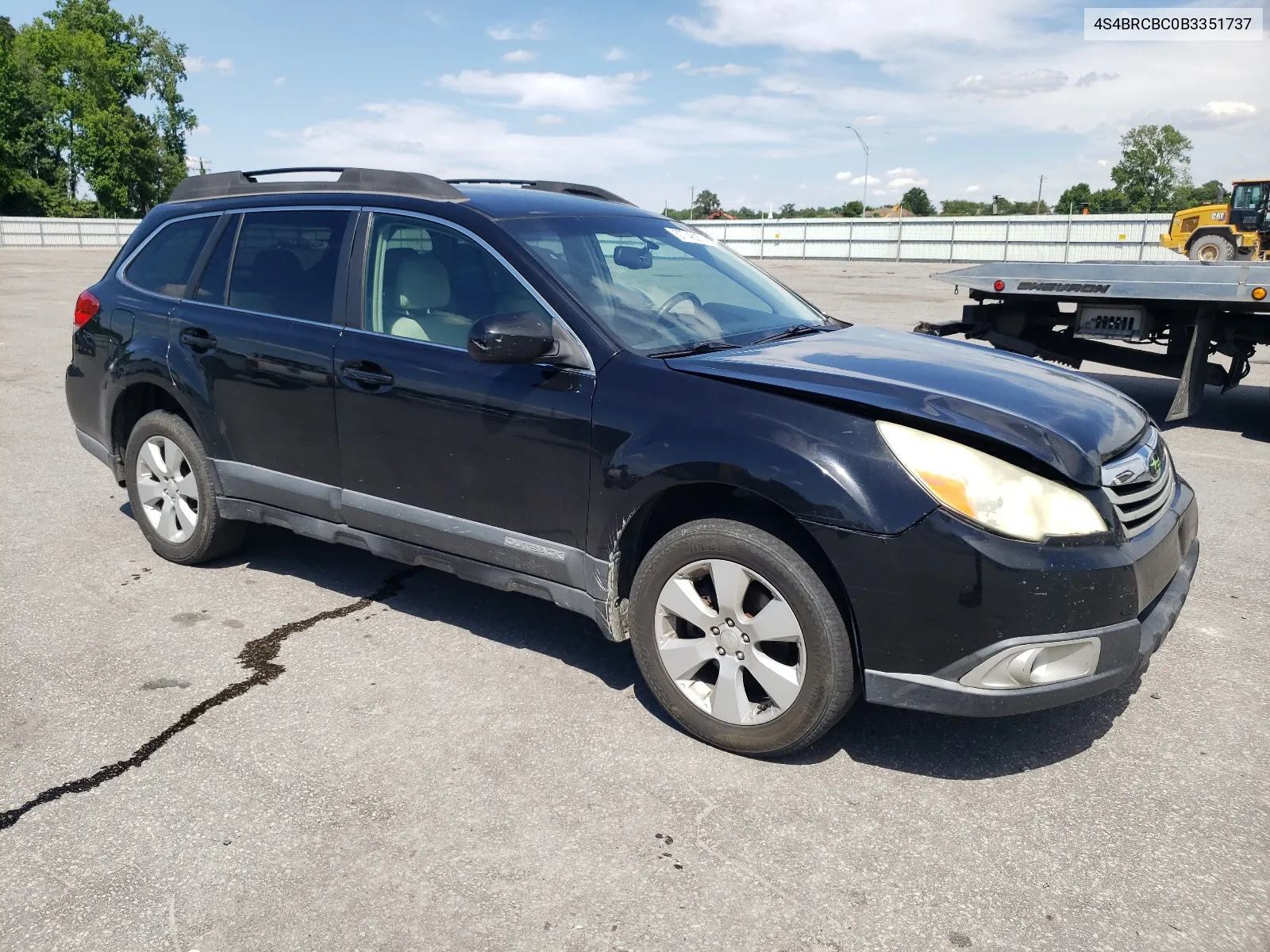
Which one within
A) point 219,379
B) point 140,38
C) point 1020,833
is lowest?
point 1020,833

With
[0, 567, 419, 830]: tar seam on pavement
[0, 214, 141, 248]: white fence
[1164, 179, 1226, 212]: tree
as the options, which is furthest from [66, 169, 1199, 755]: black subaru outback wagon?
[1164, 179, 1226, 212]: tree

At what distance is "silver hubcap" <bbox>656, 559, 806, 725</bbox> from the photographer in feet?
10.4

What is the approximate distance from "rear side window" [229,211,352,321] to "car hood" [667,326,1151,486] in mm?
1728

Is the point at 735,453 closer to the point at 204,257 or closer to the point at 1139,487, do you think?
the point at 1139,487

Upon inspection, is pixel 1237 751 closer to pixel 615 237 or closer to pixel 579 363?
pixel 579 363

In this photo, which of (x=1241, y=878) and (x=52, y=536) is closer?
(x=1241, y=878)

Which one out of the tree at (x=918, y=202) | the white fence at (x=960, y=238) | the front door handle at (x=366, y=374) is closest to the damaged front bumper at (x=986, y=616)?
the front door handle at (x=366, y=374)

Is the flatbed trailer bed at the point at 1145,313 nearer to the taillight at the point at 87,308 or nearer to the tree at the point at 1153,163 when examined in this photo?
the taillight at the point at 87,308

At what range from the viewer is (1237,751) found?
133 inches

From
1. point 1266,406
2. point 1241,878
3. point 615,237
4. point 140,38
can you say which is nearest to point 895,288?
point 1266,406

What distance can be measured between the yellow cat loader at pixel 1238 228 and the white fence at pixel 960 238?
15.0 feet

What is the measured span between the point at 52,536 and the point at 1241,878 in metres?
5.58

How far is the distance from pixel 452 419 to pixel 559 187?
1593 mm

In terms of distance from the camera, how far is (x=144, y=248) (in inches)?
207
